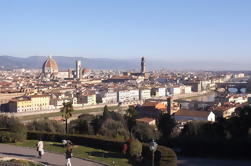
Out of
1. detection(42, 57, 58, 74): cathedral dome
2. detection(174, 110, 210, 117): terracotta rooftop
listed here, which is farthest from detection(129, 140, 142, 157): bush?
detection(42, 57, 58, 74): cathedral dome

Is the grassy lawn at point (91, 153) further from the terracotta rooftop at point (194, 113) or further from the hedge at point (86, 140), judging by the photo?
the terracotta rooftop at point (194, 113)

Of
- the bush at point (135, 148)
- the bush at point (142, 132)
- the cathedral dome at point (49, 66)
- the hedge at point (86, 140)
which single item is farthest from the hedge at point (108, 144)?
the cathedral dome at point (49, 66)

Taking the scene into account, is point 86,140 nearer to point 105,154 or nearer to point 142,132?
point 105,154

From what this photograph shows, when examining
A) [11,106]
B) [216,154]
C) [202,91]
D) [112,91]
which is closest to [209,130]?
[216,154]

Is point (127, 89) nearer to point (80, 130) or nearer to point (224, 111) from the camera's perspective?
point (224, 111)

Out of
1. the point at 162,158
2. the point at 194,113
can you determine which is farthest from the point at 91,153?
the point at 194,113

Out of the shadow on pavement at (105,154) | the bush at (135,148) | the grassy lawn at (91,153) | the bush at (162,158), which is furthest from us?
the shadow on pavement at (105,154)
